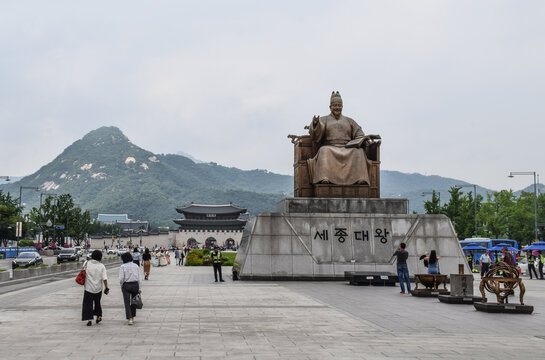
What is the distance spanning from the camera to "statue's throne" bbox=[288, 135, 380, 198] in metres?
21.2

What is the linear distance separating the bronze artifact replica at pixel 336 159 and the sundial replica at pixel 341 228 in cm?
4

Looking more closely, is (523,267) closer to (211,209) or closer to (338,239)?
(338,239)

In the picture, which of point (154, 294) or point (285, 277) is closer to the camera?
point (154, 294)

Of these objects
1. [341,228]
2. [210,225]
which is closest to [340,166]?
[341,228]

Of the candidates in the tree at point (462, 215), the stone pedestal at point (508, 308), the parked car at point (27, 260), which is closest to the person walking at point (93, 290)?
the stone pedestal at point (508, 308)

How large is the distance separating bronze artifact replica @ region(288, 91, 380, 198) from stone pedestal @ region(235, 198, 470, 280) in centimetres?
66

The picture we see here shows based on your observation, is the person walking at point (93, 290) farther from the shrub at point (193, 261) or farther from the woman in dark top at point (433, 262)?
the shrub at point (193, 261)

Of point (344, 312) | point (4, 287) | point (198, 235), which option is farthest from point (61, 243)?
point (344, 312)

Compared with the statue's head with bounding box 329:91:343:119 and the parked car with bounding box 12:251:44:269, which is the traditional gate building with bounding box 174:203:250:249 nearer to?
the parked car with bounding box 12:251:44:269

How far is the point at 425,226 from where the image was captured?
20.8 metres

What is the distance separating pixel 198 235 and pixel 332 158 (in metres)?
95.2

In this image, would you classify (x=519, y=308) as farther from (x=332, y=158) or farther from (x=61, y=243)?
(x=61, y=243)

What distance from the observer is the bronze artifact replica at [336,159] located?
21.1m

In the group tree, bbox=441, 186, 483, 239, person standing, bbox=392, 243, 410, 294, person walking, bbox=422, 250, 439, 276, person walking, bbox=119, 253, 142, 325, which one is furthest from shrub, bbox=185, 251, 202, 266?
person walking, bbox=119, 253, 142, 325
